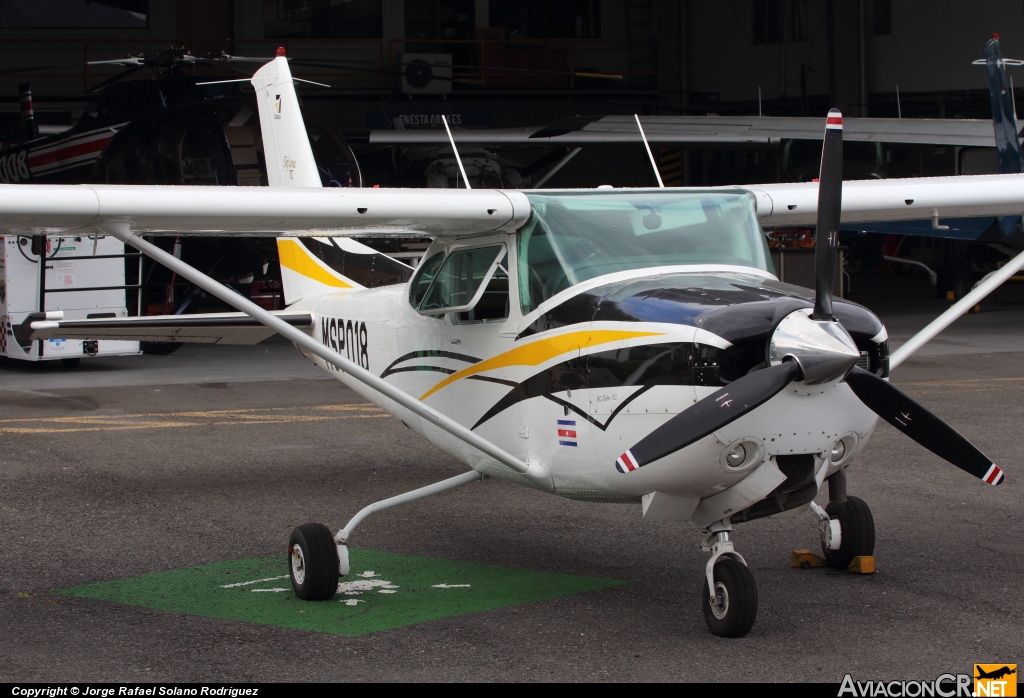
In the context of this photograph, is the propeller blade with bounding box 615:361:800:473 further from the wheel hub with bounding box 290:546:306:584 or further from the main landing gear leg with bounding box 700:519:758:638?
the wheel hub with bounding box 290:546:306:584

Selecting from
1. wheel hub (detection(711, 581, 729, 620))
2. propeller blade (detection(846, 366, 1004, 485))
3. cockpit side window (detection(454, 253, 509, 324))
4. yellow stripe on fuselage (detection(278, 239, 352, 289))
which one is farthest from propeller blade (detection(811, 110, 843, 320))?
yellow stripe on fuselage (detection(278, 239, 352, 289))

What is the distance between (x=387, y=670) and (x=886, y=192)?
4001 mm

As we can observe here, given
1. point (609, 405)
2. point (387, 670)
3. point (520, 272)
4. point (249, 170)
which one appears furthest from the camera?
point (249, 170)

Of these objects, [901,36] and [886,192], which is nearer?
[886,192]

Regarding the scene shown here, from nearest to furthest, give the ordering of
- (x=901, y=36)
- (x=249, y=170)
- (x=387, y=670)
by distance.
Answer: (x=387, y=670) < (x=249, y=170) < (x=901, y=36)

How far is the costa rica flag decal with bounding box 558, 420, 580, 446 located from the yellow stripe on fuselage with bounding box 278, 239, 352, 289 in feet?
12.1

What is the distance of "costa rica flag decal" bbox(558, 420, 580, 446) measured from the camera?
5.50 m

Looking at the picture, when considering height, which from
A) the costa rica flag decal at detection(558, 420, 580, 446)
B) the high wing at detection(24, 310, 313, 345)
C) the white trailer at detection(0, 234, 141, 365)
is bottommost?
the costa rica flag decal at detection(558, 420, 580, 446)

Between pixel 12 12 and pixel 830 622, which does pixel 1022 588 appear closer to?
pixel 830 622

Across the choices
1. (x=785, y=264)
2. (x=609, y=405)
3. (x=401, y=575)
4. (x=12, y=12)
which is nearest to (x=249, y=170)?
(x=785, y=264)

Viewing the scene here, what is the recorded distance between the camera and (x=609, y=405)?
523 centimetres

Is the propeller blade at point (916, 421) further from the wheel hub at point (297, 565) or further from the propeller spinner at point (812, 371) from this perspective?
the wheel hub at point (297, 565)

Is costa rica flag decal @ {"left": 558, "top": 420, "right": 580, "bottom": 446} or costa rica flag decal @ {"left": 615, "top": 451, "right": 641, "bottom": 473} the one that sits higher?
costa rica flag decal @ {"left": 558, "top": 420, "right": 580, "bottom": 446}

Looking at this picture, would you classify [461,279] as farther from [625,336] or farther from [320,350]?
[625,336]
